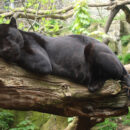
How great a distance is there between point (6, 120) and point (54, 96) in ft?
14.3

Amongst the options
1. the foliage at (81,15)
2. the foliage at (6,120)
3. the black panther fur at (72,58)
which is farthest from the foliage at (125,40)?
the black panther fur at (72,58)

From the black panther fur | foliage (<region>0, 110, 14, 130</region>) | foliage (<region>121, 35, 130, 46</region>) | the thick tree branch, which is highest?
the black panther fur

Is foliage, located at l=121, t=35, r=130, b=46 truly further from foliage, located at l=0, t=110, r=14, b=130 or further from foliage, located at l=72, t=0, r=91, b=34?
foliage, located at l=0, t=110, r=14, b=130

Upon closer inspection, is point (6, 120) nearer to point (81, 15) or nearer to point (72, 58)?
point (81, 15)

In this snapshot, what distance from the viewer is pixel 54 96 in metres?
2.56

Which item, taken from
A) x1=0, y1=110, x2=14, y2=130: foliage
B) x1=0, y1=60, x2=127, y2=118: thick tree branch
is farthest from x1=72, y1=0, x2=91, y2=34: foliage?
x1=0, y1=110, x2=14, y2=130: foliage

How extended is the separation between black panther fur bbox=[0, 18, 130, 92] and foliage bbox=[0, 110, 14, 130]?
388 centimetres

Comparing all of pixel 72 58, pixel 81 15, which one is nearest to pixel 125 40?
pixel 81 15

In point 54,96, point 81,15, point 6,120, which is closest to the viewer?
point 54,96

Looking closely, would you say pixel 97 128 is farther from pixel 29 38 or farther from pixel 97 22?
pixel 97 22

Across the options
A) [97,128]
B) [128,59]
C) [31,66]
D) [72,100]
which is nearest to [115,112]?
[72,100]

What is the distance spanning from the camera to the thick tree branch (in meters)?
2.30

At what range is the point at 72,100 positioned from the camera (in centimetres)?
274

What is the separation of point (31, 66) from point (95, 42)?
1129 millimetres
